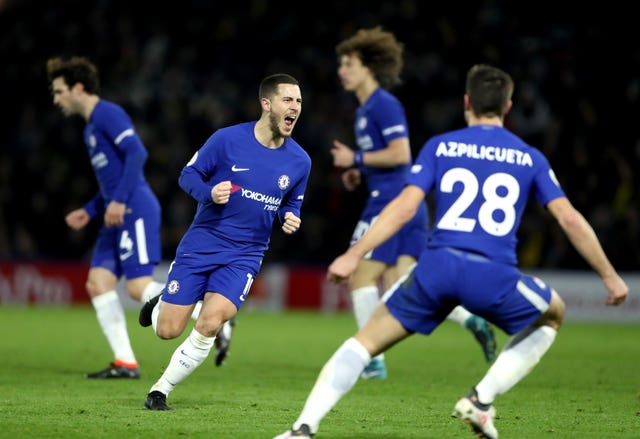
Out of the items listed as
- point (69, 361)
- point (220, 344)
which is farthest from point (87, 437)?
point (69, 361)

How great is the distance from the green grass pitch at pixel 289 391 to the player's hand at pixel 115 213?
126cm

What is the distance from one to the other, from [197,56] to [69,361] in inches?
457

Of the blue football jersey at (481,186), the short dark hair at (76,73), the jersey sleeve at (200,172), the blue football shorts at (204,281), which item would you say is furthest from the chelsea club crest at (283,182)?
the short dark hair at (76,73)

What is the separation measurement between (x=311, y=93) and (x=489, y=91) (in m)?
14.3

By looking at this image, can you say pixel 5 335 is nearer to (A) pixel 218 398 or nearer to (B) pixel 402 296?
(A) pixel 218 398

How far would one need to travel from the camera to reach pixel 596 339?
46.4 ft

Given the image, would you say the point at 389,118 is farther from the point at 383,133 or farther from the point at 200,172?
the point at 200,172

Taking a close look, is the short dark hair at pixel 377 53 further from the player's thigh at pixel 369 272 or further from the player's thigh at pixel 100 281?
the player's thigh at pixel 100 281

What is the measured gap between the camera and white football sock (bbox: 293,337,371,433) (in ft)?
17.1

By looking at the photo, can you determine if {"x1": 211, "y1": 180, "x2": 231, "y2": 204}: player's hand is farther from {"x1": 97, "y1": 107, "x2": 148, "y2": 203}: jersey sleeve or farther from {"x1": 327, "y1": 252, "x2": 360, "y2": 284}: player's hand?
{"x1": 97, "y1": 107, "x2": 148, "y2": 203}: jersey sleeve

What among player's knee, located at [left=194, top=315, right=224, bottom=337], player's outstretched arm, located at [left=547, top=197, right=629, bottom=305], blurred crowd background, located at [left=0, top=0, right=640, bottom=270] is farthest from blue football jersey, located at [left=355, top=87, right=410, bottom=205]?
blurred crowd background, located at [left=0, top=0, right=640, bottom=270]

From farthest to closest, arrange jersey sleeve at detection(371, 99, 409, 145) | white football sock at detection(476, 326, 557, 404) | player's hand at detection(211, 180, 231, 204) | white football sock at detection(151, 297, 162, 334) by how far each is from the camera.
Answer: jersey sleeve at detection(371, 99, 409, 145) < white football sock at detection(151, 297, 162, 334) < player's hand at detection(211, 180, 231, 204) < white football sock at detection(476, 326, 557, 404)

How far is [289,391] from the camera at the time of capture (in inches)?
323

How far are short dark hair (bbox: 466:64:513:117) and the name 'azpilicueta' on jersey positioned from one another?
27cm
